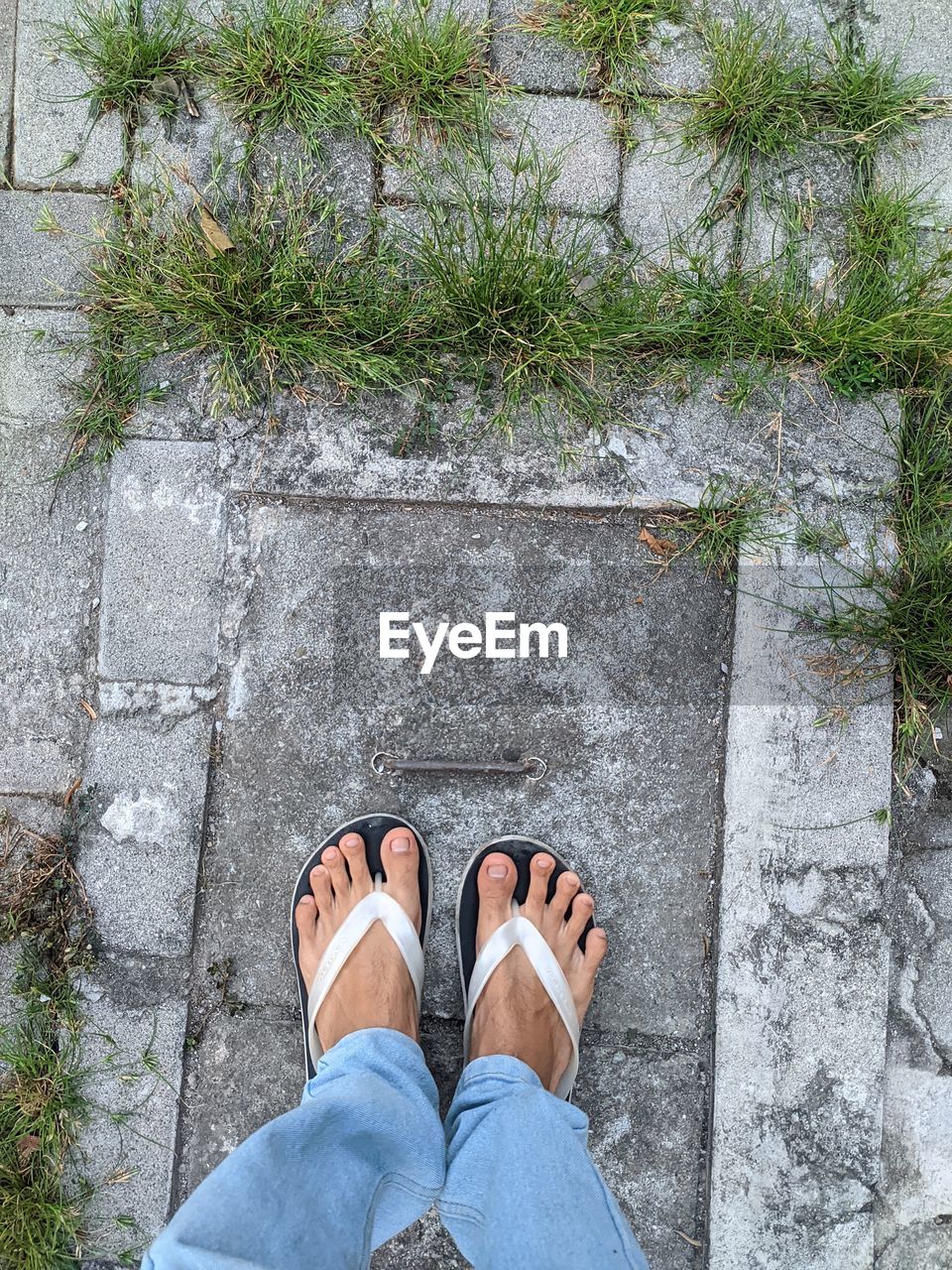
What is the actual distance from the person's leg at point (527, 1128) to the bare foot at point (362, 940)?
0.20 meters

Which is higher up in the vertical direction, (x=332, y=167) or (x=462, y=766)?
(x=332, y=167)

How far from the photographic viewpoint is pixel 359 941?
7.27 ft

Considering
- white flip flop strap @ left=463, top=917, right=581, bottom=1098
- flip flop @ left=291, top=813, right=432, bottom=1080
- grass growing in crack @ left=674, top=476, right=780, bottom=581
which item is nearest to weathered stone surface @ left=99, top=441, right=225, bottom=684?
flip flop @ left=291, top=813, right=432, bottom=1080

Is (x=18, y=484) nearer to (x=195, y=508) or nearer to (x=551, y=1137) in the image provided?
(x=195, y=508)

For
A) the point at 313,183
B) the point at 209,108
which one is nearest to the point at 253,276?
the point at 313,183

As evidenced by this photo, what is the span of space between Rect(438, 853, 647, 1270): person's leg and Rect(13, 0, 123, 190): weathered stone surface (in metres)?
2.14

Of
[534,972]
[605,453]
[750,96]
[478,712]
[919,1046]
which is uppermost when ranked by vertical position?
[750,96]

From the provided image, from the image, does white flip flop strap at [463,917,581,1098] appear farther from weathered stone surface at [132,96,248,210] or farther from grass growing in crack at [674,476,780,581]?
weathered stone surface at [132,96,248,210]

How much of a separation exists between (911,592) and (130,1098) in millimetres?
2372

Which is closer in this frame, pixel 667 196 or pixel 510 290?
pixel 510 290

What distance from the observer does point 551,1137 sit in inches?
71.3

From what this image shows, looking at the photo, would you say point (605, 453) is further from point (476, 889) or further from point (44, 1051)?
point (44, 1051)

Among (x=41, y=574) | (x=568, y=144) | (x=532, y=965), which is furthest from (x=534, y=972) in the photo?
(x=568, y=144)

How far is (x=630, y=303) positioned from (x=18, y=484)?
1687 mm
